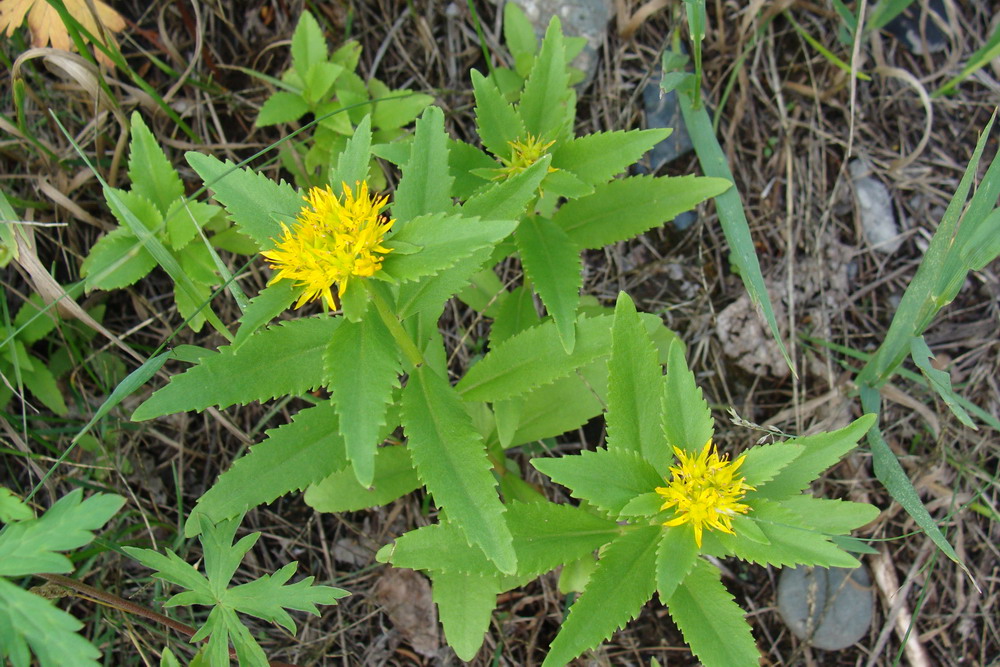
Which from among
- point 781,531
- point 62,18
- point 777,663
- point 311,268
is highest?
point 62,18

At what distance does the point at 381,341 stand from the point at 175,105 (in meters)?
2.20

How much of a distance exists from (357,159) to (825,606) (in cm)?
270

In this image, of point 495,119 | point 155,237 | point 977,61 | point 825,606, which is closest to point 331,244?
point 495,119

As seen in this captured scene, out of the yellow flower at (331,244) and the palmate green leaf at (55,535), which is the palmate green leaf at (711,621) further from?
the palmate green leaf at (55,535)

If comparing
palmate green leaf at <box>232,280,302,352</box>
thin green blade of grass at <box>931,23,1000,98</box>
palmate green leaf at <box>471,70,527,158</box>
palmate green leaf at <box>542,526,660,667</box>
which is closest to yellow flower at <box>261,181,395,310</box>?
palmate green leaf at <box>232,280,302,352</box>

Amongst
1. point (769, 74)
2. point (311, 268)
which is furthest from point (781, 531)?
point (769, 74)

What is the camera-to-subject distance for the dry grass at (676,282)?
3260 millimetres

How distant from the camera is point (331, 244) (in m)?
1.97

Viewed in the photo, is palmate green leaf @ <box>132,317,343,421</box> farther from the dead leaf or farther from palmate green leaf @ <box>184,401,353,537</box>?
the dead leaf

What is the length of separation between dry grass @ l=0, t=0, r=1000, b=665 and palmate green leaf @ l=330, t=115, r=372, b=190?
1.35 meters

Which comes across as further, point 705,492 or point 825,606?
point 825,606

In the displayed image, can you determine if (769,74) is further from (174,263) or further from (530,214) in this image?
(174,263)

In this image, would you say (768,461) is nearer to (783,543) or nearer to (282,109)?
(783,543)

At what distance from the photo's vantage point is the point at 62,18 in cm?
290
